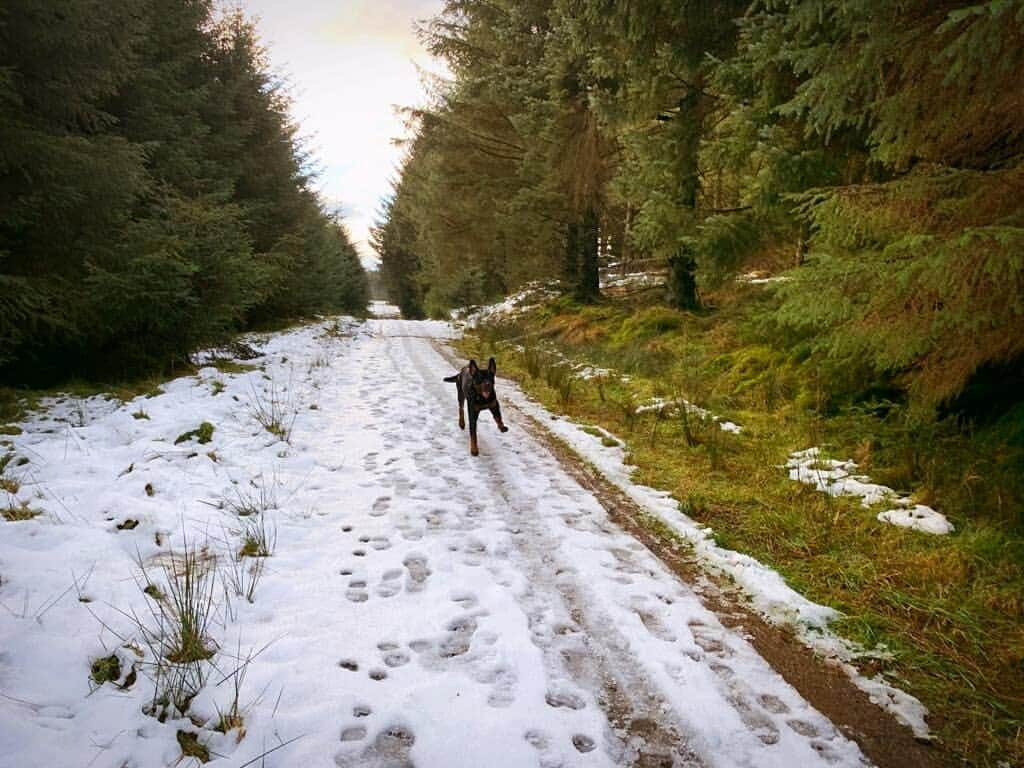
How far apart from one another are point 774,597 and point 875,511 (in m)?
1.50

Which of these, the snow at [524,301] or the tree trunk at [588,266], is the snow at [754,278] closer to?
the tree trunk at [588,266]

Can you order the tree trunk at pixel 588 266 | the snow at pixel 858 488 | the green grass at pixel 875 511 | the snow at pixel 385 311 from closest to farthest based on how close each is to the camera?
1. the green grass at pixel 875 511
2. the snow at pixel 858 488
3. the tree trunk at pixel 588 266
4. the snow at pixel 385 311

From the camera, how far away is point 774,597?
2965 mm

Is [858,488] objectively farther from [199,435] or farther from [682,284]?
[682,284]

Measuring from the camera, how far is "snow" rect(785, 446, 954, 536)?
3.55m

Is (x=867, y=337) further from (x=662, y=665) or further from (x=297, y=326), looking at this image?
(x=297, y=326)

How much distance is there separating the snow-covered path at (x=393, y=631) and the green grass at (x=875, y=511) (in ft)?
2.33

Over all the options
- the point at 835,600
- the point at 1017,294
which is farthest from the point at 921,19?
the point at 835,600

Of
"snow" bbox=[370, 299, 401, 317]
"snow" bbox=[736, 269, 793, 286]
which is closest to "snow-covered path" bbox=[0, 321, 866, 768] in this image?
"snow" bbox=[736, 269, 793, 286]

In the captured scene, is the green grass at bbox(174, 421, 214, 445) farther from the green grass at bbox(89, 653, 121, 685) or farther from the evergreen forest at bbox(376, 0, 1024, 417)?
the evergreen forest at bbox(376, 0, 1024, 417)

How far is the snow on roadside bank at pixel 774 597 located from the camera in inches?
87.7

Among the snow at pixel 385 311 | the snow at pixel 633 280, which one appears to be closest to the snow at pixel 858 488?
the snow at pixel 633 280

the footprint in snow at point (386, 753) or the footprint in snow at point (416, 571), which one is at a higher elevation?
the footprint in snow at point (416, 571)

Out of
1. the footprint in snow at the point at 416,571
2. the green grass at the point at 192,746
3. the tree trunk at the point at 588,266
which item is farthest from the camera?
the tree trunk at the point at 588,266
